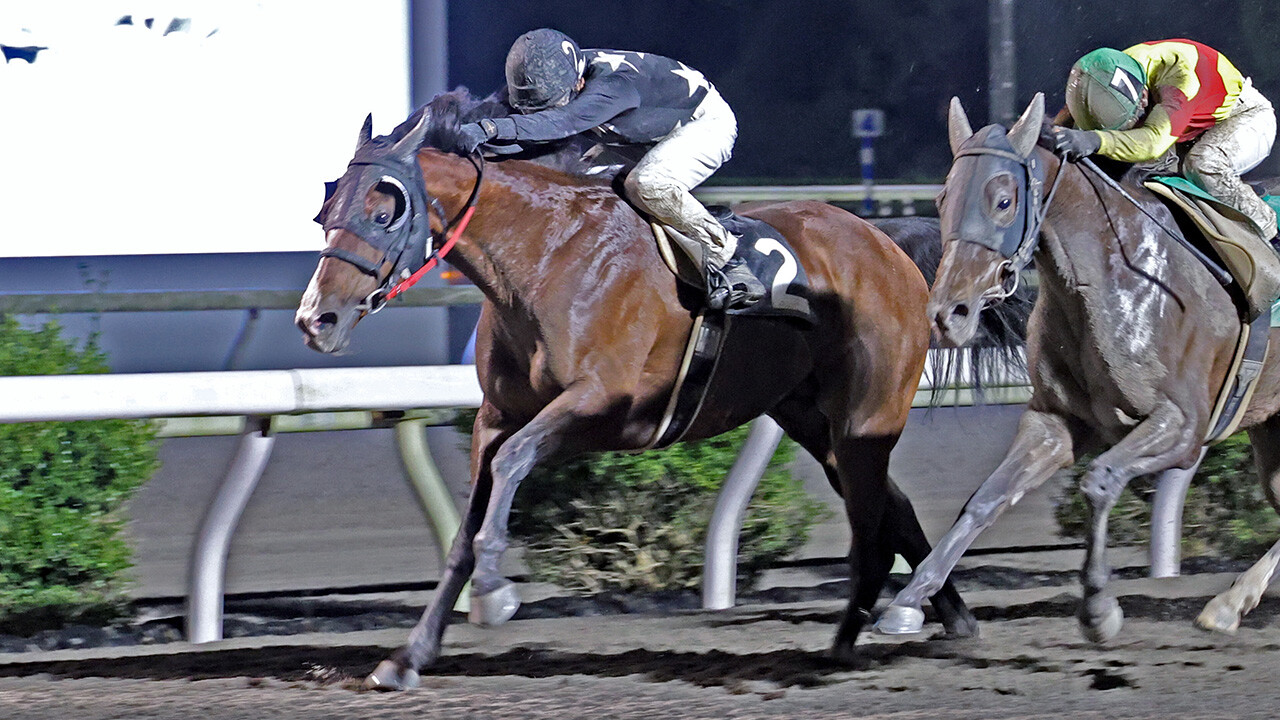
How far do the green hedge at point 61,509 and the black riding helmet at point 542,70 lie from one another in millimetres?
1477

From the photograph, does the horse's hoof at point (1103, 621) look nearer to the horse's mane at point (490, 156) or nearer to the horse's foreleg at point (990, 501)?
the horse's foreleg at point (990, 501)

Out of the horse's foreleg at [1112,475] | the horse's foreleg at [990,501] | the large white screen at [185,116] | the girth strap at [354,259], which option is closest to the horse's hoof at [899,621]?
the horse's foreleg at [990,501]

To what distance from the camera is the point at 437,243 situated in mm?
4094

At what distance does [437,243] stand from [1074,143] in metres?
1.57

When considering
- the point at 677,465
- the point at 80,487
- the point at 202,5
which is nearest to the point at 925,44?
the point at 202,5

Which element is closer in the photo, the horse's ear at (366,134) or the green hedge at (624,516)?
the horse's ear at (366,134)

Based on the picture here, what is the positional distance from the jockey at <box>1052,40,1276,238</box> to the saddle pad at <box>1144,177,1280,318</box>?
0.04 meters

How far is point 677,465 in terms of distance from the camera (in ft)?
16.7

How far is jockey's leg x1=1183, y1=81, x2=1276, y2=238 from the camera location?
438 centimetres

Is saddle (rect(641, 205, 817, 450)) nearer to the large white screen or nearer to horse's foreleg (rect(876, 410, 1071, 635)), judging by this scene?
horse's foreleg (rect(876, 410, 1071, 635))

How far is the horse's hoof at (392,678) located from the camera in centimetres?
395

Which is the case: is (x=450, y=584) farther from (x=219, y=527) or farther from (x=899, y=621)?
(x=899, y=621)

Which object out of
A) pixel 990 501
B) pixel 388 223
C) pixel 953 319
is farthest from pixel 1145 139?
pixel 388 223

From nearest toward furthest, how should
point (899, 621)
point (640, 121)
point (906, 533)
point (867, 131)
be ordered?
1. point (899, 621)
2. point (640, 121)
3. point (906, 533)
4. point (867, 131)
